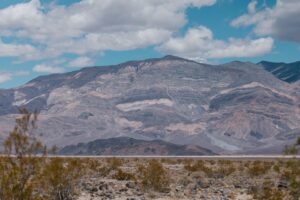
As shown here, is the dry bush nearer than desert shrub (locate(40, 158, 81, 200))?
Yes

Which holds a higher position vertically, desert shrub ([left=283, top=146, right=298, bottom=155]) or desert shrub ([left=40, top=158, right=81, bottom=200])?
desert shrub ([left=283, top=146, right=298, bottom=155])

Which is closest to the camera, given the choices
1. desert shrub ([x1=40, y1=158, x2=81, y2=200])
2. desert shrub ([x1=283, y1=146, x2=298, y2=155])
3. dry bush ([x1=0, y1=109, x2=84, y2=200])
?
dry bush ([x1=0, y1=109, x2=84, y2=200])

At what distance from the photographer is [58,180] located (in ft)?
70.4

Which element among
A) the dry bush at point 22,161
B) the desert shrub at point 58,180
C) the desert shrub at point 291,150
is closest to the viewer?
the dry bush at point 22,161

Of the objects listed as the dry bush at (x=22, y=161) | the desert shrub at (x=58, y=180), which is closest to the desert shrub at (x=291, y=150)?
the dry bush at (x=22, y=161)

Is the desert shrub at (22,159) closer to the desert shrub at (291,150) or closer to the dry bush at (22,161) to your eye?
the dry bush at (22,161)

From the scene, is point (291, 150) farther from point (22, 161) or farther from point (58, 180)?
point (58, 180)

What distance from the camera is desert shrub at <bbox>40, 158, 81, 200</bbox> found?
21.0m

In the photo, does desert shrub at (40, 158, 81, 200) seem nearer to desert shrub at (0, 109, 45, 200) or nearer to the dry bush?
the dry bush

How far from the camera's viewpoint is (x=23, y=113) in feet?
52.0

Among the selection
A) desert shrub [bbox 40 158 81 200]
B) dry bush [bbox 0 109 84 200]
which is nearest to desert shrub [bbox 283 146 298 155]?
dry bush [bbox 0 109 84 200]

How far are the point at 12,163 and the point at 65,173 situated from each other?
6.32 metres

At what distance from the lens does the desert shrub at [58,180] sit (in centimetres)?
2103

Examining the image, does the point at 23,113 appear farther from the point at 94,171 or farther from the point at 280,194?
the point at 94,171
